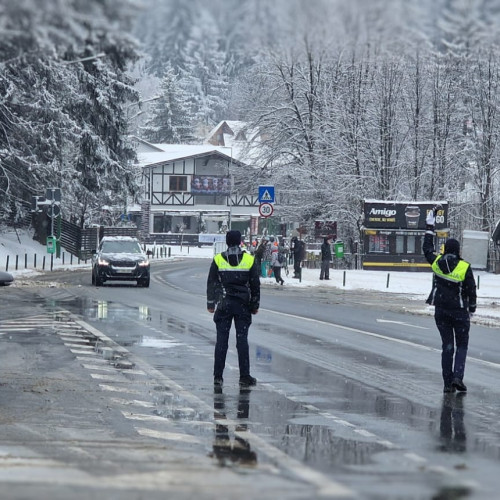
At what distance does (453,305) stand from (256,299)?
2.44 metres

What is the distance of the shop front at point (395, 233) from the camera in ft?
174

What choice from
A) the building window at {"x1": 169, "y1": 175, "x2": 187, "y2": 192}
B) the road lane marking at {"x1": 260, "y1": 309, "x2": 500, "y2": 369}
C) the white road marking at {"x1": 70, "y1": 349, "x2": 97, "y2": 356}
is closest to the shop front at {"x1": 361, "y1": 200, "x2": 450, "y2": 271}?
the road lane marking at {"x1": 260, "y1": 309, "x2": 500, "y2": 369}

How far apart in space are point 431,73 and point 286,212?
11.5 m

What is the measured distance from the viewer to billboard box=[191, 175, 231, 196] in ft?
359

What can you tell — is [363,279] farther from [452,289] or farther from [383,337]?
[452,289]

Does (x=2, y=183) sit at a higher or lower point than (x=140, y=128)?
lower

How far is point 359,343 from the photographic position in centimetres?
1984

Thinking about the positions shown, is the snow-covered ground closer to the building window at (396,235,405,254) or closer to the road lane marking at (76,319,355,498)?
the building window at (396,235,405,254)

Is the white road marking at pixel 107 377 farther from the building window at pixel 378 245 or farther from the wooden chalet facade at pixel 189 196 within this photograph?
the wooden chalet facade at pixel 189 196

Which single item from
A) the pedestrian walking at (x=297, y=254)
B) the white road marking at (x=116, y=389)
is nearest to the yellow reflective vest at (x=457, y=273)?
the white road marking at (x=116, y=389)

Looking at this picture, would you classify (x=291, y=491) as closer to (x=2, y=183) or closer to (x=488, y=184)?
(x=2, y=183)

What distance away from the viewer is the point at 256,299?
13.8 meters

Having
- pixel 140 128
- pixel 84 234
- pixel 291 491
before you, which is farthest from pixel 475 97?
pixel 140 128

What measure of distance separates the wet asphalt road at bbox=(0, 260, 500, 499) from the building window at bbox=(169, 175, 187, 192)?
8667 centimetres
